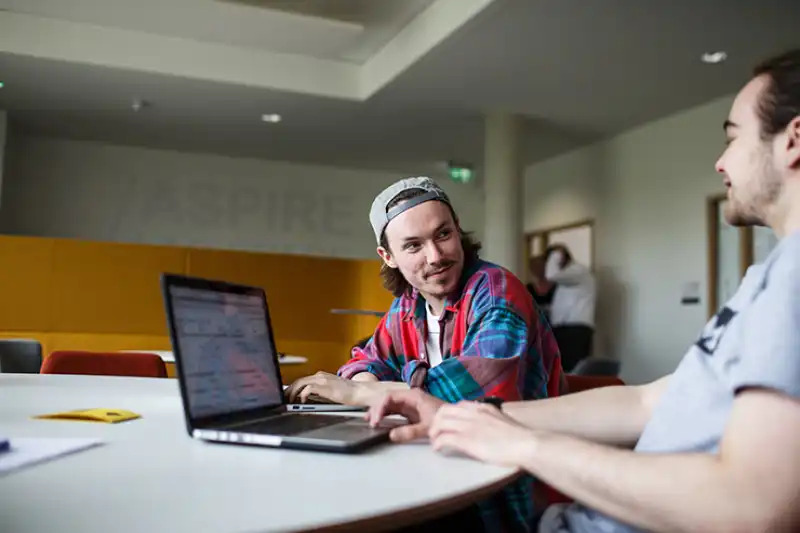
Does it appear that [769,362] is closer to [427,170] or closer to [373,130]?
[373,130]

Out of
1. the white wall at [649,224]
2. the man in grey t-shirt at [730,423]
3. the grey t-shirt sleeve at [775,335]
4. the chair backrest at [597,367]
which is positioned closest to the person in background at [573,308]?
the white wall at [649,224]

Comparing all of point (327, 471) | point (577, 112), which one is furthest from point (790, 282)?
point (577, 112)

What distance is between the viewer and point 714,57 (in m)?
5.75

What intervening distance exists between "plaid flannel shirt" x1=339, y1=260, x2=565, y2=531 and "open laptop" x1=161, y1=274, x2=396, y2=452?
0.24 meters

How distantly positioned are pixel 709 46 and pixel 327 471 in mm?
5634

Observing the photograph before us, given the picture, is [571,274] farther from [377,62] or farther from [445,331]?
[445,331]

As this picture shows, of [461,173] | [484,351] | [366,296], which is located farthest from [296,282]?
[484,351]

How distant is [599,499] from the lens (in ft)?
2.76

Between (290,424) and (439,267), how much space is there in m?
0.75

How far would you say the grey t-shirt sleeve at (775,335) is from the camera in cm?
75

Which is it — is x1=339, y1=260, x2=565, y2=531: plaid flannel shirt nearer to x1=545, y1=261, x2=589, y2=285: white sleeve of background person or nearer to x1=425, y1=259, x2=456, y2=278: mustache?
x1=425, y1=259, x2=456, y2=278: mustache

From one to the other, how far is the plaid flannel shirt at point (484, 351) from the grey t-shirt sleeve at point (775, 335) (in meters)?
0.46

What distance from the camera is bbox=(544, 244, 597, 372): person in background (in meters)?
7.68

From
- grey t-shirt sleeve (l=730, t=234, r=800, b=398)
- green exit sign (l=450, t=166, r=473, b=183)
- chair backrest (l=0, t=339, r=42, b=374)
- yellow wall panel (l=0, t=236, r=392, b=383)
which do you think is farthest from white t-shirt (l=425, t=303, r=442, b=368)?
green exit sign (l=450, t=166, r=473, b=183)
